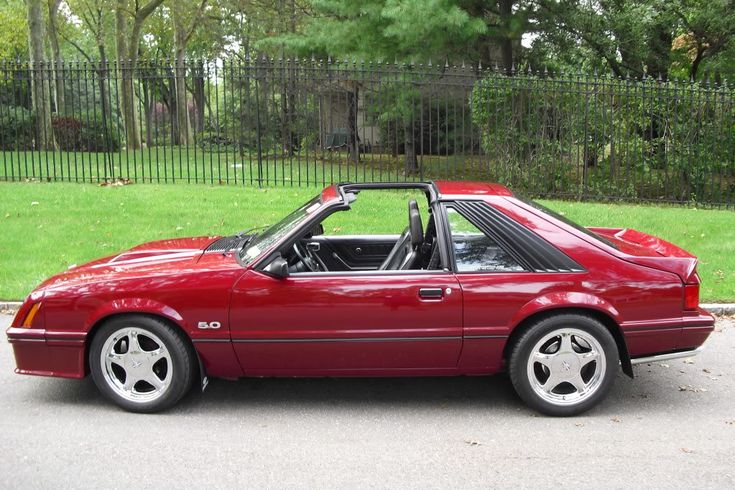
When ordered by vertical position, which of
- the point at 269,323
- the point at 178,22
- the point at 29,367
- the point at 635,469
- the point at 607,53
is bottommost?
A: the point at 635,469

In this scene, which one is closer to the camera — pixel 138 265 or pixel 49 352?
pixel 49 352

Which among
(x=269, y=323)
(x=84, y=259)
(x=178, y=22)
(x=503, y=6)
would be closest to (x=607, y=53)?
(x=503, y=6)

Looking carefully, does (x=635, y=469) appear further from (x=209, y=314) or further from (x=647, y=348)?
(x=209, y=314)

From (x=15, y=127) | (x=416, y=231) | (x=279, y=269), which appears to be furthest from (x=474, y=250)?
(x=15, y=127)

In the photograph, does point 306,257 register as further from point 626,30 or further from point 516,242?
point 626,30

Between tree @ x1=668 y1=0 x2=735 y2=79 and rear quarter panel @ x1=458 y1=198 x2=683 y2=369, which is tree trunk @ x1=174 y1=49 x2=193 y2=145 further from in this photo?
tree @ x1=668 y1=0 x2=735 y2=79

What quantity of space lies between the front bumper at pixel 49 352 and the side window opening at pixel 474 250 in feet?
7.89

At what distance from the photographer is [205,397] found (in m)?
4.91

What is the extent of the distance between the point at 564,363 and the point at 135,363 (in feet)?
8.76

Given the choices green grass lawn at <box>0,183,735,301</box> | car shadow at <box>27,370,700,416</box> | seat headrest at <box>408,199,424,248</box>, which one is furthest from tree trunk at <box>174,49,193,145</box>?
seat headrest at <box>408,199,424,248</box>

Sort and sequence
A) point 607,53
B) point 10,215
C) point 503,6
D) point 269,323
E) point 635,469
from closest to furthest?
point 635,469, point 269,323, point 10,215, point 503,6, point 607,53

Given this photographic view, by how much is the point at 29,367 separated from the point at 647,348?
390cm

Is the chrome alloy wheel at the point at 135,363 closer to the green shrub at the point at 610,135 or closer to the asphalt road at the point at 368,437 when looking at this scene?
the asphalt road at the point at 368,437

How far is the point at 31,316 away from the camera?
4.58 m
